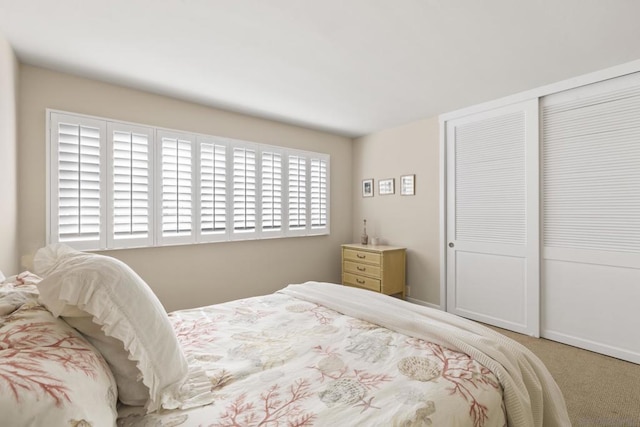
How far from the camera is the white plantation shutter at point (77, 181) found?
263cm

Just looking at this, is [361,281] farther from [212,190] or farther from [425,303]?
[212,190]

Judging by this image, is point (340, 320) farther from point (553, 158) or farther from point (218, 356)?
point (553, 158)

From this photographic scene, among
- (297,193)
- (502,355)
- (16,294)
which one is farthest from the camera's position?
(297,193)

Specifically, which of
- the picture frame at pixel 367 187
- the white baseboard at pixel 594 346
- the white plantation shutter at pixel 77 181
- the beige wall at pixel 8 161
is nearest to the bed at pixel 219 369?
the beige wall at pixel 8 161

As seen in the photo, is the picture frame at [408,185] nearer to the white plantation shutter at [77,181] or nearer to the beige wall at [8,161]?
the white plantation shutter at [77,181]

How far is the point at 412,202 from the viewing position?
4.14 meters

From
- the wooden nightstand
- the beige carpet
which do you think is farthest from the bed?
the wooden nightstand

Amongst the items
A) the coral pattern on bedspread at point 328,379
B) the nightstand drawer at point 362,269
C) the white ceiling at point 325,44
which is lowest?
the nightstand drawer at point 362,269

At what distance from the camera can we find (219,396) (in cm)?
110

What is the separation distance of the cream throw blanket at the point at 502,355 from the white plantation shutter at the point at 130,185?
228 cm

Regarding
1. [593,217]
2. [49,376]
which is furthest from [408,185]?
[49,376]

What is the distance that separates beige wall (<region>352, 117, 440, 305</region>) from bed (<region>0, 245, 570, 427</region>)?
2455mm

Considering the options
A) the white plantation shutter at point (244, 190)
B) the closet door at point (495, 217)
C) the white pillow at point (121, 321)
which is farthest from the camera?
the white plantation shutter at point (244, 190)

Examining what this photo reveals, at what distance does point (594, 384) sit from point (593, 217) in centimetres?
138
